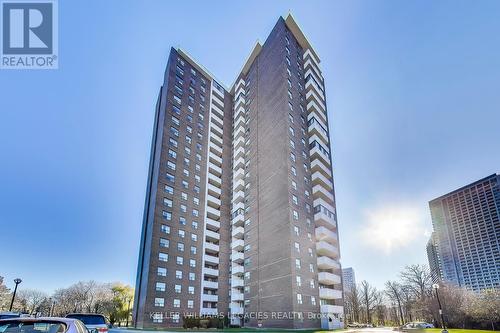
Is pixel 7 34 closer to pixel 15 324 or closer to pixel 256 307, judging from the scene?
pixel 15 324

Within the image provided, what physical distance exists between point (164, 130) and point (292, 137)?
23642 millimetres

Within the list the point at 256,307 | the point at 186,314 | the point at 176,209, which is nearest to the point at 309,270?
the point at 256,307

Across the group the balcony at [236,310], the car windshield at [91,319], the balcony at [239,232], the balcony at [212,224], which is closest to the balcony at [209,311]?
the balcony at [236,310]

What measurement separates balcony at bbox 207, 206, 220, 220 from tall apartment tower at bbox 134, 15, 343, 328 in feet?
0.84

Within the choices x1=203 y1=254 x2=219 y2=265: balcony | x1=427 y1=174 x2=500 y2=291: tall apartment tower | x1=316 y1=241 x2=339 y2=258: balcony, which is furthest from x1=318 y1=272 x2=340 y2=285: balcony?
x1=427 y1=174 x2=500 y2=291: tall apartment tower

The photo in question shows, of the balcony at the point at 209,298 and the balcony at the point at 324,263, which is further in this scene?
the balcony at the point at 209,298

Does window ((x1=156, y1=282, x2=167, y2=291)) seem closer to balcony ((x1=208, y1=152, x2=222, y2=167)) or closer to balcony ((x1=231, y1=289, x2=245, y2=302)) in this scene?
balcony ((x1=231, y1=289, x2=245, y2=302))

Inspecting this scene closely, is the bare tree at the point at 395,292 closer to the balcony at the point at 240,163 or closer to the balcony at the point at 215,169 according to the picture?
the balcony at the point at 240,163

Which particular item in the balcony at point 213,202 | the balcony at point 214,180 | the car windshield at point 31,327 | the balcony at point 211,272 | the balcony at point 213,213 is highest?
the balcony at point 214,180

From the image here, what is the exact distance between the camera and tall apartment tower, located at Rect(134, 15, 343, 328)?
39.2 metres

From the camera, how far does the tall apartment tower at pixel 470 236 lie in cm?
8175

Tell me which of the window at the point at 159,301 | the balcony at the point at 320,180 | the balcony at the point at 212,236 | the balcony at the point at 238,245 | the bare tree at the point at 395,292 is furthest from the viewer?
the bare tree at the point at 395,292

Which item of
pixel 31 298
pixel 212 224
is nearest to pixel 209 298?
pixel 212 224

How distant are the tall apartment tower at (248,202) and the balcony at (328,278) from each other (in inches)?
12.5
